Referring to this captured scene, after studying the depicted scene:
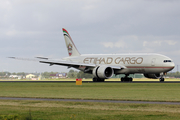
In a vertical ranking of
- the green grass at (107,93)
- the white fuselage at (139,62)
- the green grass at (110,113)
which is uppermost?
the white fuselage at (139,62)

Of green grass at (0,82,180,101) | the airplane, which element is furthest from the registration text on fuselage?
Answer: green grass at (0,82,180,101)

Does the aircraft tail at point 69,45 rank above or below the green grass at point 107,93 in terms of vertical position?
above

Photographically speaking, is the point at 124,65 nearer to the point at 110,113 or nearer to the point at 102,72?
the point at 102,72

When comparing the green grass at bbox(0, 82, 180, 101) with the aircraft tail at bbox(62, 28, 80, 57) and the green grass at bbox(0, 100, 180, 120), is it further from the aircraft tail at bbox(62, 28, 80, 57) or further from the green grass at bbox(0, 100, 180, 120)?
the aircraft tail at bbox(62, 28, 80, 57)

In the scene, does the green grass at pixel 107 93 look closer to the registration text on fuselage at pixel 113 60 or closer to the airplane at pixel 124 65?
the airplane at pixel 124 65

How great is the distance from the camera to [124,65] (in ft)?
216

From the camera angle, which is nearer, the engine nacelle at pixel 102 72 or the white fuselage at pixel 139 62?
the white fuselage at pixel 139 62

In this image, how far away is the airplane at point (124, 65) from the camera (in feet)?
204

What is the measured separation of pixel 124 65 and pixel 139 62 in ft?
11.8

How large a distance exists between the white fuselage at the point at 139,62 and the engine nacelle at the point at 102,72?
7.93 feet

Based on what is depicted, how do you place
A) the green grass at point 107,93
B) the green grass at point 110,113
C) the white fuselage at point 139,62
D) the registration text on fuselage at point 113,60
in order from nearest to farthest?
the green grass at point 110,113 → the green grass at point 107,93 → the white fuselage at point 139,62 → the registration text on fuselage at point 113,60

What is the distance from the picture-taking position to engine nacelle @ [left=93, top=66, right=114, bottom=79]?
205 feet

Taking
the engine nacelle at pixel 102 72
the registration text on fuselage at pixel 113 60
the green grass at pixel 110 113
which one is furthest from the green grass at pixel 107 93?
the registration text on fuselage at pixel 113 60

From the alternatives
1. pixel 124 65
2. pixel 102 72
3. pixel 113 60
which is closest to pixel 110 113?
pixel 102 72
